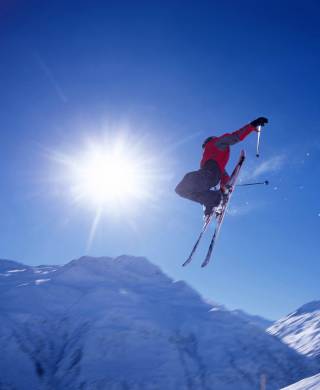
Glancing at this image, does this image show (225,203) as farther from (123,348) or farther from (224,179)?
(123,348)

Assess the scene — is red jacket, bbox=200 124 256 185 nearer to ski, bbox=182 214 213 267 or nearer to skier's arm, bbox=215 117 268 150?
skier's arm, bbox=215 117 268 150

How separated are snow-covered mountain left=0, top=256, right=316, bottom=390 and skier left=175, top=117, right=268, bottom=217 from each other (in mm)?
130030

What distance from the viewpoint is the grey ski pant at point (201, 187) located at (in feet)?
38.7

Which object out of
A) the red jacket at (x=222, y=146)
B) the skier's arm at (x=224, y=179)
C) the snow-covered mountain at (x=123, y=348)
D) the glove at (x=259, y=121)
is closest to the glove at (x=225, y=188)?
the skier's arm at (x=224, y=179)

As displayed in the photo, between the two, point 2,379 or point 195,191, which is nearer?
point 195,191

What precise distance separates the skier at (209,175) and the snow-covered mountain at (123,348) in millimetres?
130030

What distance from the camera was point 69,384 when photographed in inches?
5428

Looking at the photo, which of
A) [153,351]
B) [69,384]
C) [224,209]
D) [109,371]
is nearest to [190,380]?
[153,351]

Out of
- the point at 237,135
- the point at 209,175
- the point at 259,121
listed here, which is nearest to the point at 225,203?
the point at 209,175

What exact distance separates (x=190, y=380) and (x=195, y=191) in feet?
469

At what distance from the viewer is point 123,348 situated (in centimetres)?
14675

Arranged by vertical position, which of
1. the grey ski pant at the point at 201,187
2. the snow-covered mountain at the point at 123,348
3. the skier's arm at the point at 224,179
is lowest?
the grey ski pant at the point at 201,187

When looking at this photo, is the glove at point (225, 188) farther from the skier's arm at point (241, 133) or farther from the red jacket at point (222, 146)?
the skier's arm at point (241, 133)

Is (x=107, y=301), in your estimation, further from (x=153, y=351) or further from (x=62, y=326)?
(x=153, y=351)
